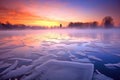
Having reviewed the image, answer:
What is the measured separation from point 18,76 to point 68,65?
127 centimetres

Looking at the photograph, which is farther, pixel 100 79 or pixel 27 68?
pixel 27 68

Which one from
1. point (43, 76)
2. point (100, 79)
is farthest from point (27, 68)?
point (100, 79)

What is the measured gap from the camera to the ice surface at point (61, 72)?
2820 mm

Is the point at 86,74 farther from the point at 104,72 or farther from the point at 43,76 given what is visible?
the point at 43,76

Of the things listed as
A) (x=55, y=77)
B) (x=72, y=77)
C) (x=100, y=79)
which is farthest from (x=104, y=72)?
(x=55, y=77)

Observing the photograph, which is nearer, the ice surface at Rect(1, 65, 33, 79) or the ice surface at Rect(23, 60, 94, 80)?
the ice surface at Rect(23, 60, 94, 80)

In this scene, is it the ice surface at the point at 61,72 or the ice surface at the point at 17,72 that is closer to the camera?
the ice surface at the point at 61,72

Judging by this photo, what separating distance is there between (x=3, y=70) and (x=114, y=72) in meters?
2.52

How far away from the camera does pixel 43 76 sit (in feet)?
9.48

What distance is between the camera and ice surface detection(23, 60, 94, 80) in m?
2.82

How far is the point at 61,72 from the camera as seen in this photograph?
10.3ft

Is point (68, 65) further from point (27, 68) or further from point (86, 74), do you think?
point (27, 68)

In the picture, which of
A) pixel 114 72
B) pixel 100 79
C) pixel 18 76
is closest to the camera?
pixel 100 79

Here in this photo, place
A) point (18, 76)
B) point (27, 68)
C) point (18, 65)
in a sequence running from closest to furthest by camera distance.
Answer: point (18, 76) < point (27, 68) < point (18, 65)
